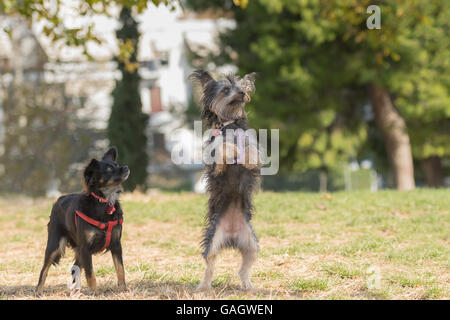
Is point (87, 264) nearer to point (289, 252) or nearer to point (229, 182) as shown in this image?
point (229, 182)

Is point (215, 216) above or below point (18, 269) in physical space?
above

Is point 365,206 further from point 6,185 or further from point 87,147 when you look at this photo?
point 6,185

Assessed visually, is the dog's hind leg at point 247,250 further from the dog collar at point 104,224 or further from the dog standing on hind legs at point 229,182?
the dog collar at point 104,224

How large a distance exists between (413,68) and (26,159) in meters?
12.6

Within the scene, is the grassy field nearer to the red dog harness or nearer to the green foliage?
the red dog harness

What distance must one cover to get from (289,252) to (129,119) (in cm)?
1280

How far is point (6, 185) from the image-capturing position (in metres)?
16.4

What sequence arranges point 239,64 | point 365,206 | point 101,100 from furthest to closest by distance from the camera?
point 101,100 → point 239,64 → point 365,206

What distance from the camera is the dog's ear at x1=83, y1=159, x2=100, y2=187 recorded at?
17.3 ft

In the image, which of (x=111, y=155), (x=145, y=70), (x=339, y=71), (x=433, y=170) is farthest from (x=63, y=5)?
(x=145, y=70)

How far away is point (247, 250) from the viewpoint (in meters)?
5.09

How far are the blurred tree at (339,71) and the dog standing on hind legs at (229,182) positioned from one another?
1254 centimetres

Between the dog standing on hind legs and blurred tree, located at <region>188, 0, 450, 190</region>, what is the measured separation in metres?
12.5

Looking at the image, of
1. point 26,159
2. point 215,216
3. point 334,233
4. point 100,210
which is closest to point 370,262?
point 334,233
